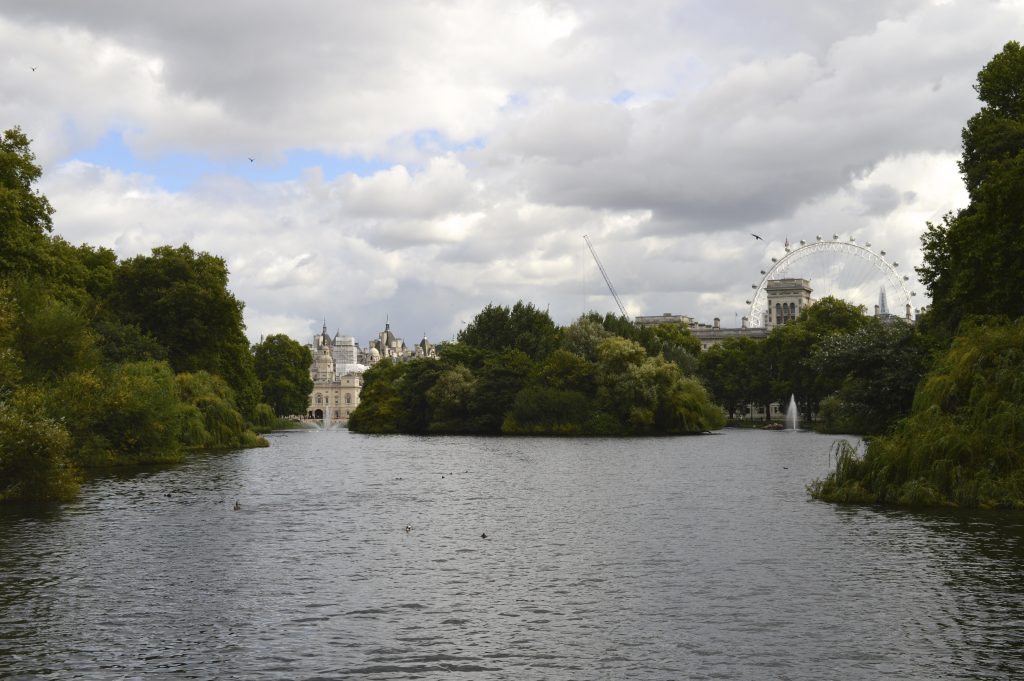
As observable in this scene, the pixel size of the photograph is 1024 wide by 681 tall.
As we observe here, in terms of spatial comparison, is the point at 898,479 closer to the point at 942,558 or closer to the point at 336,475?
the point at 942,558

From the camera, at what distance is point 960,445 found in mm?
36344

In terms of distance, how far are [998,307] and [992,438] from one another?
11363mm

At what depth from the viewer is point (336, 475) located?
5603 centimetres


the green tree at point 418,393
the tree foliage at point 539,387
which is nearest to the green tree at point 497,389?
the tree foliage at point 539,387

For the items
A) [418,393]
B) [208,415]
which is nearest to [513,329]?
[418,393]

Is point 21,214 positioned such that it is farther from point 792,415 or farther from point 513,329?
point 792,415

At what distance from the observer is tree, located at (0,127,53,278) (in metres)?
57.7

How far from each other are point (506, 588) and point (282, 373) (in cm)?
15868

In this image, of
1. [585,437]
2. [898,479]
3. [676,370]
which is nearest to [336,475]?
[898,479]

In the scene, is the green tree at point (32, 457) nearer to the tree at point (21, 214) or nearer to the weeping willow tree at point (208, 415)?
the tree at point (21, 214)

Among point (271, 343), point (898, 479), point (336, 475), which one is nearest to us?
point (898, 479)

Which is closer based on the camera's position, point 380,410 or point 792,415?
point 380,410

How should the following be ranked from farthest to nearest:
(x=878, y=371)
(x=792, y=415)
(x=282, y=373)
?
(x=282, y=373), (x=792, y=415), (x=878, y=371)

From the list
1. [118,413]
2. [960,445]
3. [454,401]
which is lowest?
[960,445]
